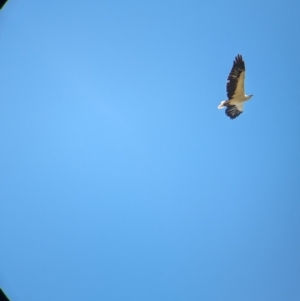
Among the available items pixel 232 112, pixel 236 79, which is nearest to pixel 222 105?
pixel 232 112

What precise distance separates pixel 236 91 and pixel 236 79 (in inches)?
13.4

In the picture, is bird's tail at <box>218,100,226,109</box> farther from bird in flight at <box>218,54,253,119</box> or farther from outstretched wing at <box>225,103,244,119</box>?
outstretched wing at <box>225,103,244,119</box>

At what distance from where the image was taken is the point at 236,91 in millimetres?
7543

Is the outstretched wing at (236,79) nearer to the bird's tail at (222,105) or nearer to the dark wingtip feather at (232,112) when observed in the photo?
the bird's tail at (222,105)

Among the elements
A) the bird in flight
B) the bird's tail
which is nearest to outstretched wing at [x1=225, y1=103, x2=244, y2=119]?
the bird in flight

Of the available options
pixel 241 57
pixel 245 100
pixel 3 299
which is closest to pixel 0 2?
pixel 3 299

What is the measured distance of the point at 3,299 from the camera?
12.8ft

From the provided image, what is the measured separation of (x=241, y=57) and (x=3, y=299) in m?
6.49

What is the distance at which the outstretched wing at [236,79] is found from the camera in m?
7.15

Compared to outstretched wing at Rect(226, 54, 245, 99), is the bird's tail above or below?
below

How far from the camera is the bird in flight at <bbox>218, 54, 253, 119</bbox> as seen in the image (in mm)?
7168

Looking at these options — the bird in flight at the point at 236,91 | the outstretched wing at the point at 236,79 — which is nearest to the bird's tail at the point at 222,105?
the bird in flight at the point at 236,91

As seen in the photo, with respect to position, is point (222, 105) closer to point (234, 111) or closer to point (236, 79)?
point (234, 111)

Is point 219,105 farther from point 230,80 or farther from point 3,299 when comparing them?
point 3,299
